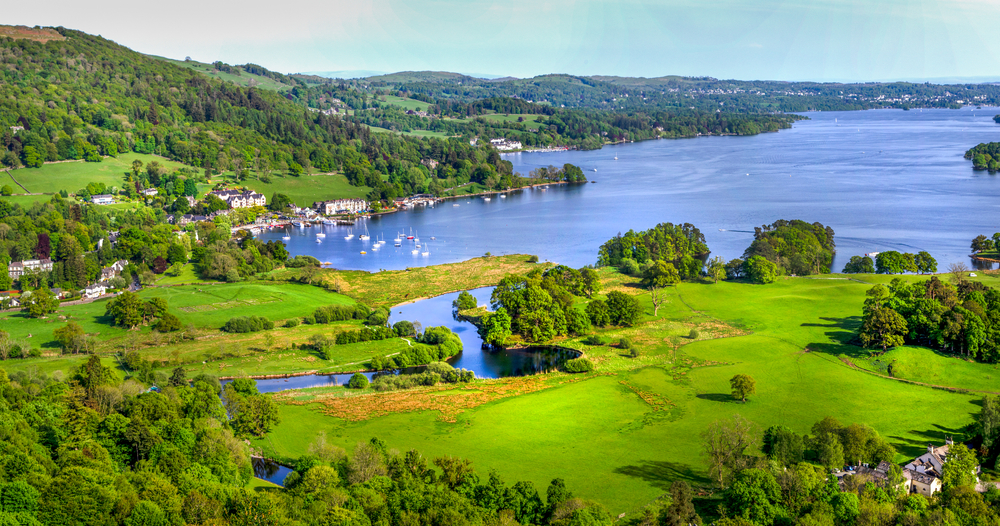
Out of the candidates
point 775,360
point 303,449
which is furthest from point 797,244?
point 303,449

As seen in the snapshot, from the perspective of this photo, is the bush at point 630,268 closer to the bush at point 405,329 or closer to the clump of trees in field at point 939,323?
the clump of trees in field at point 939,323

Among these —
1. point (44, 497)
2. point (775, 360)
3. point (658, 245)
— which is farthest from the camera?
point (658, 245)

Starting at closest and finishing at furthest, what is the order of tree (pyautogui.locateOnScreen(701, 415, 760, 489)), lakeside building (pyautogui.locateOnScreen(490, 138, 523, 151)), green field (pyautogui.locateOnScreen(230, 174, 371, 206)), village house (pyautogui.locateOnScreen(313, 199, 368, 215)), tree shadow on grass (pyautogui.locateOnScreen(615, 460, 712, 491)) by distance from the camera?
tree (pyautogui.locateOnScreen(701, 415, 760, 489)) < tree shadow on grass (pyautogui.locateOnScreen(615, 460, 712, 491)) < village house (pyautogui.locateOnScreen(313, 199, 368, 215)) < green field (pyautogui.locateOnScreen(230, 174, 371, 206)) < lakeside building (pyautogui.locateOnScreen(490, 138, 523, 151))

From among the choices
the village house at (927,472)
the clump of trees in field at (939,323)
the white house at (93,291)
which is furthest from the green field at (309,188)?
the village house at (927,472)

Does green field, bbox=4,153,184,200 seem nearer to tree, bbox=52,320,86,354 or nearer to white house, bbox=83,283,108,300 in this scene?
white house, bbox=83,283,108,300

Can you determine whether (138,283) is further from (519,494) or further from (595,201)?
(595,201)

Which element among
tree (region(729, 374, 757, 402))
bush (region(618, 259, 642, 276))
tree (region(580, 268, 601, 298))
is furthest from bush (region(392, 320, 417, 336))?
bush (region(618, 259, 642, 276))
